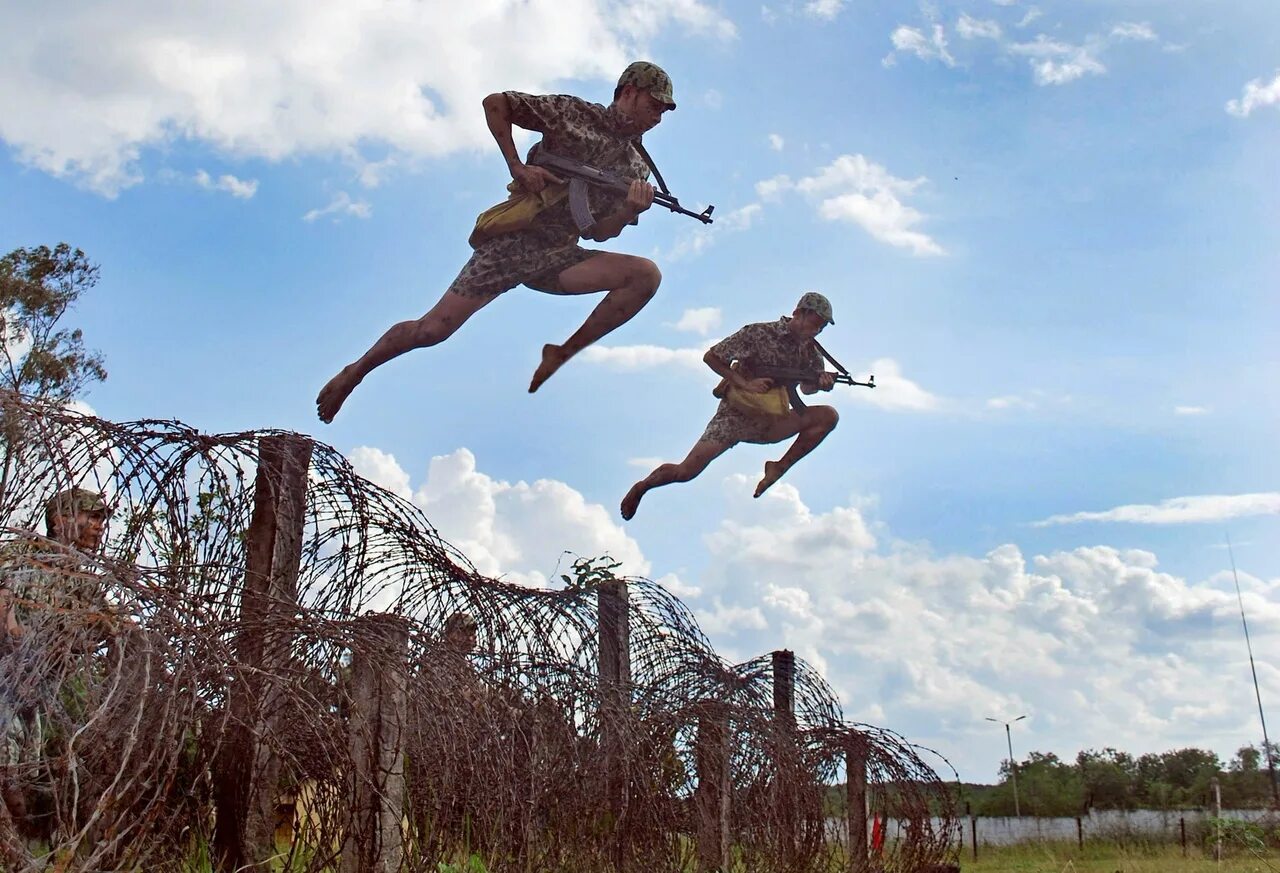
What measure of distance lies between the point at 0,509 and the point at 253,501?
1366mm

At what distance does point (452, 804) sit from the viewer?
4367 millimetres

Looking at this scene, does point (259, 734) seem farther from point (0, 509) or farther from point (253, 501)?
point (253, 501)

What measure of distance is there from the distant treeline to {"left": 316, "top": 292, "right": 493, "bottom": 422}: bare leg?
19.2 m

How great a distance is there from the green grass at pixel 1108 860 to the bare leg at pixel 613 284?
5972 mm

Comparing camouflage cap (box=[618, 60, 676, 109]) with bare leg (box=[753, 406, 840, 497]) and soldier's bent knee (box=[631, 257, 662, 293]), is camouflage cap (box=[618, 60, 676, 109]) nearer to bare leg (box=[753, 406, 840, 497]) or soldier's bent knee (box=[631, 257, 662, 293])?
soldier's bent knee (box=[631, 257, 662, 293])

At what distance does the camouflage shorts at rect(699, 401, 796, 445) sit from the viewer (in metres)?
9.40

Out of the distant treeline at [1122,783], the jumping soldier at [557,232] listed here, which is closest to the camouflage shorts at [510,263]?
the jumping soldier at [557,232]

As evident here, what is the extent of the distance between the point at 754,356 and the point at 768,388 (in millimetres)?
270

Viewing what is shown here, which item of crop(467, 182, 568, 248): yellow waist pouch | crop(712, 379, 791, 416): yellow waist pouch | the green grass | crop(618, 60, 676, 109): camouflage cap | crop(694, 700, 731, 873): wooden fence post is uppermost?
crop(618, 60, 676, 109): camouflage cap

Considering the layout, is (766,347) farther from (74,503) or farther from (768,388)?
(74,503)

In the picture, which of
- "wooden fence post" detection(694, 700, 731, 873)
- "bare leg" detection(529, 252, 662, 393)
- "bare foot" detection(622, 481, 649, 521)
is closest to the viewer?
"wooden fence post" detection(694, 700, 731, 873)

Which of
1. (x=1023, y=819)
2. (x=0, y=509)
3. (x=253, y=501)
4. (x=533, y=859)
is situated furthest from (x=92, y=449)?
(x=1023, y=819)

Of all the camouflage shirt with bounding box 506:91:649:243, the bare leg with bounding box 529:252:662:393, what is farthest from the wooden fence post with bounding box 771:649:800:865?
the camouflage shirt with bounding box 506:91:649:243

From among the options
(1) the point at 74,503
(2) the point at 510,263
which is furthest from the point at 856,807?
(1) the point at 74,503
